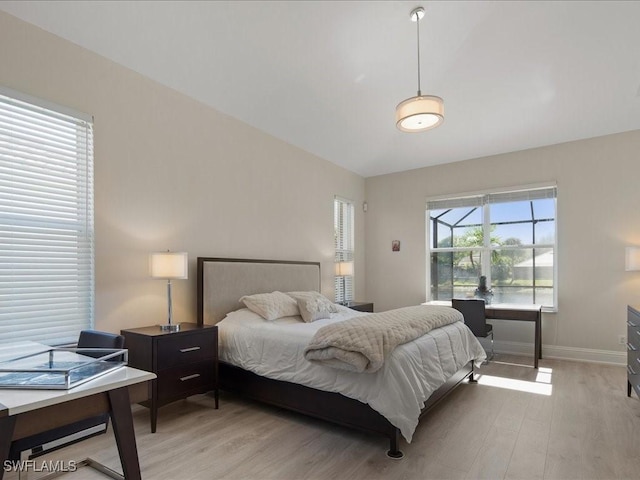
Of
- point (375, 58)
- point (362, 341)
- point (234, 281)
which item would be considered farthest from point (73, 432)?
point (375, 58)

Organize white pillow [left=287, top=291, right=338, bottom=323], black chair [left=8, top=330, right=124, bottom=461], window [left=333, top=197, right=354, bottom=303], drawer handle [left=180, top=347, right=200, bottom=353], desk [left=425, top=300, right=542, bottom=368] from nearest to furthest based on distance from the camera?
black chair [left=8, top=330, right=124, bottom=461] → drawer handle [left=180, top=347, right=200, bottom=353] → white pillow [left=287, top=291, right=338, bottom=323] → desk [left=425, top=300, right=542, bottom=368] → window [left=333, top=197, right=354, bottom=303]

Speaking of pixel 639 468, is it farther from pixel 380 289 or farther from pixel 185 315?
pixel 380 289

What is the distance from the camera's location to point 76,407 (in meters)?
1.41

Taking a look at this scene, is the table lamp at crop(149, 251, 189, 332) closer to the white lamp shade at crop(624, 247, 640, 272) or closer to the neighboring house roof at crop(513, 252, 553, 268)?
the neighboring house roof at crop(513, 252, 553, 268)

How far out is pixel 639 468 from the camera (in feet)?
7.20

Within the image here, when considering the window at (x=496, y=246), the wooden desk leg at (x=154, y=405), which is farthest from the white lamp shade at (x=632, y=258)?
the wooden desk leg at (x=154, y=405)

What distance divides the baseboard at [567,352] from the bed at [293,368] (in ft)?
5.22

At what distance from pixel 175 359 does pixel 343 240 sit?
3608 millimetres

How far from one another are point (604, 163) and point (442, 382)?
379 centimetres

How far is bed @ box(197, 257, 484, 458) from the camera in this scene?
94.5 inches

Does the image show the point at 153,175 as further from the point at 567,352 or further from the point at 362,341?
the point at 567,352

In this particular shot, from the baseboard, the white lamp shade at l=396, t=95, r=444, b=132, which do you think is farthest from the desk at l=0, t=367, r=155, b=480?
the baseboard

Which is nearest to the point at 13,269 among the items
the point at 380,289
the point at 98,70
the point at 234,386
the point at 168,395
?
the point at 168,395

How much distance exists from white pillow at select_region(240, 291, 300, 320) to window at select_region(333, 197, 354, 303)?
1.94 metres
